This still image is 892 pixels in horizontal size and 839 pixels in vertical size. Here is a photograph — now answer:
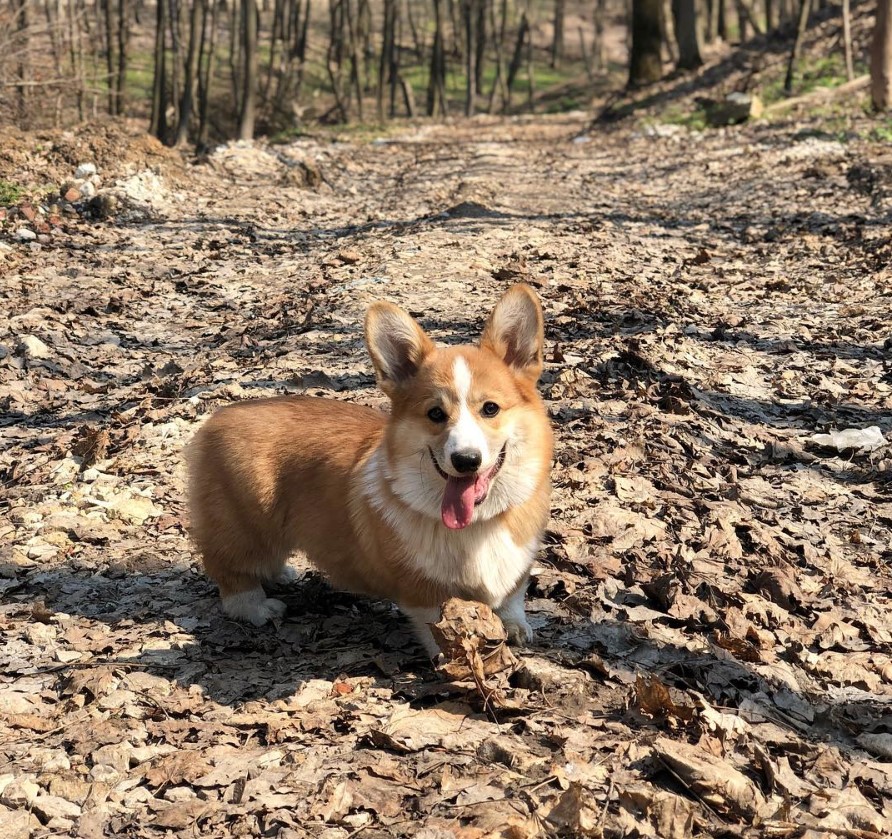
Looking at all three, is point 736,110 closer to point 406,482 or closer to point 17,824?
point 406,482

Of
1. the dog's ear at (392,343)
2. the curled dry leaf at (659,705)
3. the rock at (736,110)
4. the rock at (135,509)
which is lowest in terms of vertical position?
the rock at (135,509)

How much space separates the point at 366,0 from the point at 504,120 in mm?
9681

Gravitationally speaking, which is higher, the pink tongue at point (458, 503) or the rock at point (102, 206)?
the rock at point (102, 206)

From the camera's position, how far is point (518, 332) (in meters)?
3.97

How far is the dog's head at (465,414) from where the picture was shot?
3.63m

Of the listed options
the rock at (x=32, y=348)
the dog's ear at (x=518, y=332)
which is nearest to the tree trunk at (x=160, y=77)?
the rock at (x=32, y=348)

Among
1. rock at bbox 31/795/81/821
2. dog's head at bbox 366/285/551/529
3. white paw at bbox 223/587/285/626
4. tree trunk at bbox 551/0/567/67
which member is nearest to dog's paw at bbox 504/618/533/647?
dog's head at bbox 366/285/551/529

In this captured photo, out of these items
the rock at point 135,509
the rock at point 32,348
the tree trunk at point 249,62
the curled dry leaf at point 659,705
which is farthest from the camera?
the tree trunk at point 249,62

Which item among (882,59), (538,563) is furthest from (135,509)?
(882,59)

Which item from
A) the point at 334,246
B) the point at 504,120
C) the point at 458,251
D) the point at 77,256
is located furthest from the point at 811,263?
the point at 504,120

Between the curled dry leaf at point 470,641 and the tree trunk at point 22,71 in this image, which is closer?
the curled dry leaf at point 470,641

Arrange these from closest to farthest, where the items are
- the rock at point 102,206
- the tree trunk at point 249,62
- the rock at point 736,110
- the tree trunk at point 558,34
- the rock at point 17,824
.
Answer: the rock at point 17,824 → the rock at point 102,206 → the rock at point 736,110 → the tree trunk at point 249,62 → the tree trunk at point 558,34

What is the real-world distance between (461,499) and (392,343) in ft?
2.52

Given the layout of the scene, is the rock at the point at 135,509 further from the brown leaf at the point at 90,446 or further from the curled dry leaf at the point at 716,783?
the curled dry leaf at the point at 716,783
